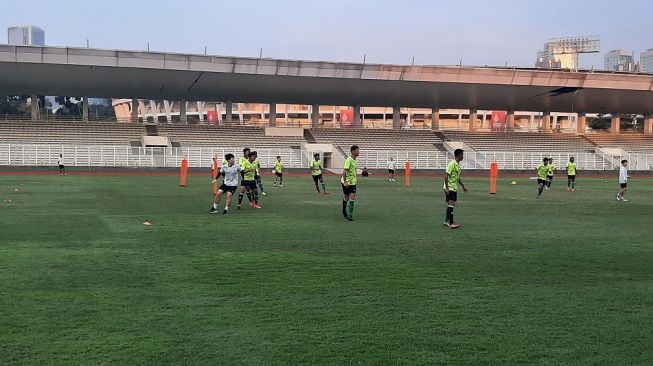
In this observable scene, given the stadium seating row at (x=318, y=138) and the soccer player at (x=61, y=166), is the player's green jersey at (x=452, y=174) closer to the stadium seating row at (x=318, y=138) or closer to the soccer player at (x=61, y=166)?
the soccer player at (x=61, y=166)

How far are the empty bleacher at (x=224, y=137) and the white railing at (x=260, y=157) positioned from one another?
374 cm

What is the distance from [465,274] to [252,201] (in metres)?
11.0

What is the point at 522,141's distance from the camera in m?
60.9

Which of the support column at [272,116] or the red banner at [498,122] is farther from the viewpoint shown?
the red banner at [498,122]

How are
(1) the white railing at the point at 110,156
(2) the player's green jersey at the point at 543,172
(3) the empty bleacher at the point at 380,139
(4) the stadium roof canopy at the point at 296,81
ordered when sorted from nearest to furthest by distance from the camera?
(2) the player's green jersey at the point at 543,172, (1) the white railing at the point at 110,156, (4) the stadium roof canopy at the point at 296,81, (3) the empty bleacher at the point at 380,139

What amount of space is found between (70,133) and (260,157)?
15.1m

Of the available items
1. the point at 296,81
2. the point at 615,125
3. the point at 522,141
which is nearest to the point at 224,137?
the point at 296,81

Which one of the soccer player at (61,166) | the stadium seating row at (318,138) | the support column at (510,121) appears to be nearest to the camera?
→ the soccer player at (61,166)

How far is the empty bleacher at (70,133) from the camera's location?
49.2 m

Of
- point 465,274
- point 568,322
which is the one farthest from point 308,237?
point 568,322

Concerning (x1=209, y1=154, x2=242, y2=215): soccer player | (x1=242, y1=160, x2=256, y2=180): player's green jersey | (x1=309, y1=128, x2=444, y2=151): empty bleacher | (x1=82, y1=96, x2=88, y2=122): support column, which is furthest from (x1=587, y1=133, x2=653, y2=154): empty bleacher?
(x1=209, y1=154, x2=242, y2=215): soccer player

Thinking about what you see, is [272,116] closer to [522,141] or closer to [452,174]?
[522,141]

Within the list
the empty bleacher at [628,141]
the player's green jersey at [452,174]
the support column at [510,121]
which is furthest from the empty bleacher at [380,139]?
the player's green jersey at [452,174]

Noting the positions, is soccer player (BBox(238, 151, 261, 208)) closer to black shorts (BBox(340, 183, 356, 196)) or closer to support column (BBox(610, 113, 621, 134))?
black shorts (BBox(340, 183, 356, 196))
